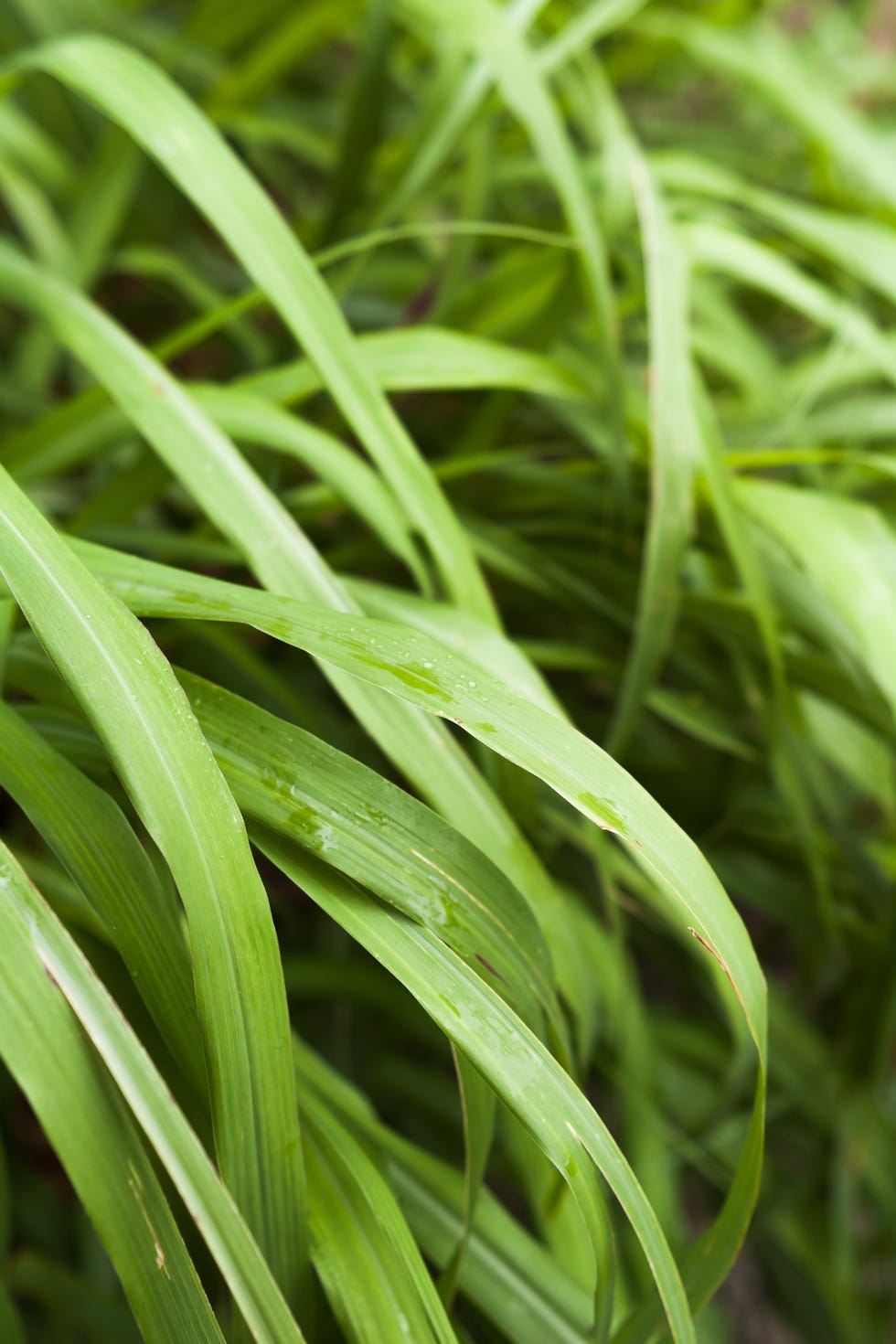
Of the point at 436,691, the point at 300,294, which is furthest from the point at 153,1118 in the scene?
the point at 300,294

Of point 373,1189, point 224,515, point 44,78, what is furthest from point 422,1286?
point 44,78

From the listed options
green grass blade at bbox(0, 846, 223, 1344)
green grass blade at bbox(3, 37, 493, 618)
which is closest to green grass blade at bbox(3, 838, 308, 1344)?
green grass blade at bbox(0, 846, 223, 1344)

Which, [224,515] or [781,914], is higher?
[224,515]

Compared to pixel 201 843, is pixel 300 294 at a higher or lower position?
higher

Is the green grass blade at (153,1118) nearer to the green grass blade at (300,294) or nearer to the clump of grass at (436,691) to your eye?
the clump of grass at (436,691)

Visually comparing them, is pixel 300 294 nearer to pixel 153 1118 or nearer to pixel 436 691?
pixel 436 691

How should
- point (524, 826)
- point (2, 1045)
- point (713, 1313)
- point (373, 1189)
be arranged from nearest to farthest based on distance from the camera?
point (2, 1045) < point (373, 1189) < point (524, 826) < point (713, 1313)

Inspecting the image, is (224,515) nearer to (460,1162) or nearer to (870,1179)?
(460,1162)

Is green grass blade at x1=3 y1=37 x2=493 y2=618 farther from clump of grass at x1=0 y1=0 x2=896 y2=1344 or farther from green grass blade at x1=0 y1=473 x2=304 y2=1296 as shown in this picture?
green grass blade at x1=0 y1=473 x2=304 y2=1296
